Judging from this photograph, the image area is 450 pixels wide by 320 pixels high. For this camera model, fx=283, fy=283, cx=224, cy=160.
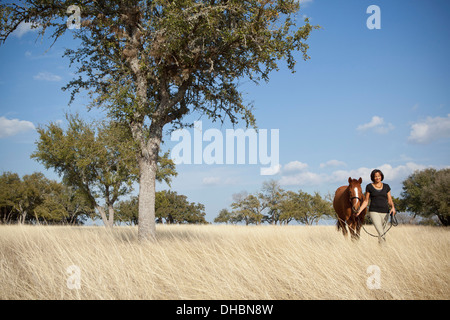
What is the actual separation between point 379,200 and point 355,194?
0.88 m

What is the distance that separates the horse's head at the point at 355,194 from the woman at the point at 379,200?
535mm

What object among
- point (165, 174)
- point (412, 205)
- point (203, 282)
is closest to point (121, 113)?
point (203, 282)

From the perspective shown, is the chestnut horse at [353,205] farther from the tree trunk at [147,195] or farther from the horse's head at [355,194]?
the tree trunk at [147,195]

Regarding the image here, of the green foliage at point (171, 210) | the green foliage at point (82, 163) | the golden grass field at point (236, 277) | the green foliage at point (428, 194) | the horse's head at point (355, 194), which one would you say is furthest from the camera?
the green foliage at point (171, 210)

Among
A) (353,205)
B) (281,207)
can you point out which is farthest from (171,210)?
(353,205)

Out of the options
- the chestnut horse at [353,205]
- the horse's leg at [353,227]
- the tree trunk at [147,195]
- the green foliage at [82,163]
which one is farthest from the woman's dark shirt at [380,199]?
the green foliage at [82,163]

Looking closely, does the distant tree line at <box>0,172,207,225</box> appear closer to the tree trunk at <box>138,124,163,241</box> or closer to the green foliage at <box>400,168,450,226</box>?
the tree trunk at <box>138,124,163,241</box>

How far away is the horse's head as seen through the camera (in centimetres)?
918

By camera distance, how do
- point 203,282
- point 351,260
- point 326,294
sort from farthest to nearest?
point 351,260 → point 203,282 → point 326,294

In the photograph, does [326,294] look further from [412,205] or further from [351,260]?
[412,205]

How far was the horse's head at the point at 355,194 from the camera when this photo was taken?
9.18 metres

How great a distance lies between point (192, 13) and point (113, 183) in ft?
60.3

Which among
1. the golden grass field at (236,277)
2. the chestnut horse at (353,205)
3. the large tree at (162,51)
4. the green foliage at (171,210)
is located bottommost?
the green foliage at (171,210)
